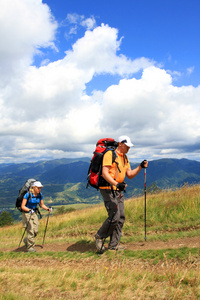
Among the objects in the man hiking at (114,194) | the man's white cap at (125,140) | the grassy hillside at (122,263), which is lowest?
the grassy hillside at (122,263)

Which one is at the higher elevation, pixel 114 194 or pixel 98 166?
pixel 98 166

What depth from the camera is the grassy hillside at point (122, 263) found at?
3158 millimetres

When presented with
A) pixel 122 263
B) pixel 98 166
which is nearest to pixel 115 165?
pixel 98 166

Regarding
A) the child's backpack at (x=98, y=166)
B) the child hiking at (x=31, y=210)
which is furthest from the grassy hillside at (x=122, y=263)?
the child's backpack at (x=98, y=166)

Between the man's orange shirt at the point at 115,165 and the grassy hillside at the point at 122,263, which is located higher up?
the man's orange shirt at the point at 115,165

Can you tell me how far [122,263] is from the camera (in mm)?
4145

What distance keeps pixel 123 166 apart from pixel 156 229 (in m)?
3.48

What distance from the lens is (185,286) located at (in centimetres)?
317

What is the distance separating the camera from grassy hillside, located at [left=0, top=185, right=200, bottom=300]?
3158 mm

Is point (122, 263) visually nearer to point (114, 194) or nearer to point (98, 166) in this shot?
point (114, 194)

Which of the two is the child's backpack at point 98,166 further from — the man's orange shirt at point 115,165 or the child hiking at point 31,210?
the child hiking at point 31,210

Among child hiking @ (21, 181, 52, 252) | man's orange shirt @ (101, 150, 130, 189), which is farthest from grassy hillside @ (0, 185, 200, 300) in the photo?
man's orange shirt @ (101, 150, 130, 189)

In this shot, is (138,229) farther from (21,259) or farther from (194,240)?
(21,259)

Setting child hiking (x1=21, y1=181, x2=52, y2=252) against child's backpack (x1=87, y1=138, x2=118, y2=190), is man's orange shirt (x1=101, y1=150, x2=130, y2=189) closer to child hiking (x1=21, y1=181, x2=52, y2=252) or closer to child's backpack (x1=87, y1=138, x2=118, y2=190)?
child's backpack (x1=87, y1=138, x2=118, y2=190)
